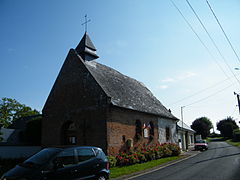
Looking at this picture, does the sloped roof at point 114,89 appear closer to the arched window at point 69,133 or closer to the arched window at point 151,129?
the arched window at point 151,129

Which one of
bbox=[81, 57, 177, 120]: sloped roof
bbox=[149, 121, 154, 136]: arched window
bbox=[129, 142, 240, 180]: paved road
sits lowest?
bbox=[129, 142, 240, 180]: paved road

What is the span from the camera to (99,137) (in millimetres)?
14227

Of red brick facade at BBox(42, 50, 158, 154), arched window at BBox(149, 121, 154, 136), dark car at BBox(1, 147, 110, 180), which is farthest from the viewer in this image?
arched window at BBox(149, 121, 154, 136)

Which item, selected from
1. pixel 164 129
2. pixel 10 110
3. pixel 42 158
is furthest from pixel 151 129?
pixel 10 110

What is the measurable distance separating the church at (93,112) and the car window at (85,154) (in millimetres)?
6392

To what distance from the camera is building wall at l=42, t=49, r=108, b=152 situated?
14712mm

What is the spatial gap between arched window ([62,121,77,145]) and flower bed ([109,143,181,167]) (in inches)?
180

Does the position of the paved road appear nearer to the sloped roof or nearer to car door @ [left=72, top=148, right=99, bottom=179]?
car door @ [left=72, top=148, right=99, bottom=179]

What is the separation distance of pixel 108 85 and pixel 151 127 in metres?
6.46

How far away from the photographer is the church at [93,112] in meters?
14.6

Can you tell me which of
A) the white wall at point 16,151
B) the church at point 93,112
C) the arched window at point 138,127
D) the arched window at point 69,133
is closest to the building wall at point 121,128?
the church at point 93,112

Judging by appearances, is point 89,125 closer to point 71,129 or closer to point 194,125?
point 71,129

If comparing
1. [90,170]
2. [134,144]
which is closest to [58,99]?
[134,144]

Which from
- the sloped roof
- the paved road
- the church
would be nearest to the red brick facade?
the church
